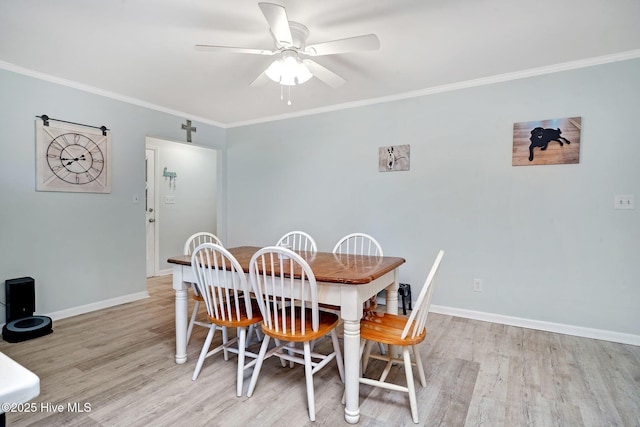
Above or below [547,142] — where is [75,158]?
below

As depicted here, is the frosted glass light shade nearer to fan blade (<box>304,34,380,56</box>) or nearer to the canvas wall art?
fan blade (<box>304,34,380,56</box>)

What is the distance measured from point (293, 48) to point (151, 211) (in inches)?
154

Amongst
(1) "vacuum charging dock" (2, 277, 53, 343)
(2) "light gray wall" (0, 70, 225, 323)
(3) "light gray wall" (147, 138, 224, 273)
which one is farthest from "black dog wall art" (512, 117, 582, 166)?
(1) "vacuum charging dock" (2, 277, 53, 343)

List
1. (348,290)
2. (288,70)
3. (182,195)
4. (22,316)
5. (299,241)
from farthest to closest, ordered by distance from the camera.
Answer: (182,195) → (299,241) → (22,316) → (288,70) → (348,290)

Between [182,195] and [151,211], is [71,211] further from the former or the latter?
[182,195]

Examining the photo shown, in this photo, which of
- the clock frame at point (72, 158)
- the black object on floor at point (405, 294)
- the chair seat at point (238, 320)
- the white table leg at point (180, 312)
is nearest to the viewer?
the chair seat at point (238, 320)

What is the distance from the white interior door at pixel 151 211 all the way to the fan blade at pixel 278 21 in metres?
3.70

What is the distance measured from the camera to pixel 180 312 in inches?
87.7

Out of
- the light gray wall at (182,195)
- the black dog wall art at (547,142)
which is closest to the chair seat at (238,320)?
the black dog wall art at (547,142)

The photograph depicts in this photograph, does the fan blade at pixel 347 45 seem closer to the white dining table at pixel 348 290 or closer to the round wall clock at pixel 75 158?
the white dining table at pixel 348 290

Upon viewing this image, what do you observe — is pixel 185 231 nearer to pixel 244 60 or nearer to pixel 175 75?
pixel 175 75

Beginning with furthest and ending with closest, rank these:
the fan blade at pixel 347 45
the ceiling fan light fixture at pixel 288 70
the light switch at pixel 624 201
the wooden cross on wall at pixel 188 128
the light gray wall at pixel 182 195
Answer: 1. the light gray wall at pixel 182 195
2. the wooden cross on wall at pixel 188 128
3. the light switch at pixel 624 201
4. the ceiling fan light fixture at pixel 288 70
5. the fan blade at pixel 347 45

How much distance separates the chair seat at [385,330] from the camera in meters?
1.68

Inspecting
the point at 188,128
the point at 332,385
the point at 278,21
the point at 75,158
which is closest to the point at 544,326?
the point at 332,385
